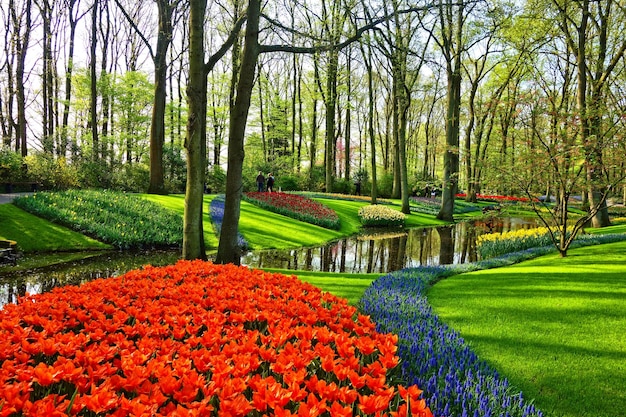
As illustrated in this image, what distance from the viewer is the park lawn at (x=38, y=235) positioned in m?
10.7

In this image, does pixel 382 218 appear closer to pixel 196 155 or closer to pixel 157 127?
pixel 157 127

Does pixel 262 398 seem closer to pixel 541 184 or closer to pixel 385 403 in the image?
pixel 385 403

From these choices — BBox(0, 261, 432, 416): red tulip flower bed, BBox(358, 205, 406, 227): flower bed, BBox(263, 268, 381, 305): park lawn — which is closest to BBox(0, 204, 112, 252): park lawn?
BBox(263, 268, 381, 305): park lawn

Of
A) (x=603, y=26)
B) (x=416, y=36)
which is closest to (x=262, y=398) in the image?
(x=603, y=26)

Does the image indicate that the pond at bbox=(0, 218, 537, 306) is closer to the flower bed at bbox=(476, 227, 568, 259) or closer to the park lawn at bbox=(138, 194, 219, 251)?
the flower bed at bbox=(476, 227, 568, 259)

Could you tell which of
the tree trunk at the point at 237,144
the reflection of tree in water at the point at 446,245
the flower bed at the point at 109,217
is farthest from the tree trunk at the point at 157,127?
the reflection of tree in water at the point at 446,245

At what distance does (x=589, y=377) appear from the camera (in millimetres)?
3502

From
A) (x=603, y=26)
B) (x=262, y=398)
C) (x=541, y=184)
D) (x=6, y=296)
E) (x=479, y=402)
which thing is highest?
(x=603, y=26)

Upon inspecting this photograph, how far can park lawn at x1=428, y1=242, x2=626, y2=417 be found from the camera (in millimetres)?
3297

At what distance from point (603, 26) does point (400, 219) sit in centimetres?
1167

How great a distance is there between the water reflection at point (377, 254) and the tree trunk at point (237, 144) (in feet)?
7.79

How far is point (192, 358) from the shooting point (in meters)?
2.67

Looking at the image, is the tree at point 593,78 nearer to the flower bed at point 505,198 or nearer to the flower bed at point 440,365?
the flower bed at point 505,198

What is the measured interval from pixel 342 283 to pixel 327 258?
5.51 m
